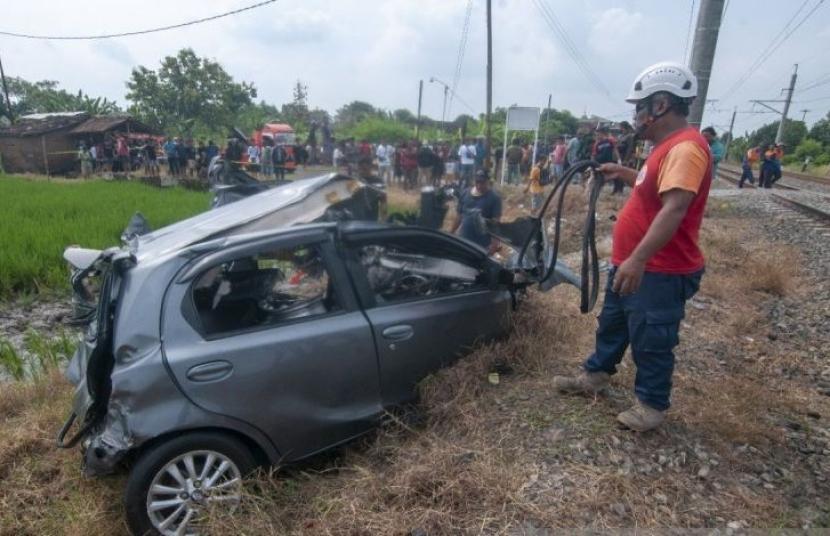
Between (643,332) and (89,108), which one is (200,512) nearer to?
(643,332)

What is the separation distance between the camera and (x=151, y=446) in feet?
7.86

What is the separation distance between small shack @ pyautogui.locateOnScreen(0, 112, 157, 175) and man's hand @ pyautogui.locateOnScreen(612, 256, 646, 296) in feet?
84.7

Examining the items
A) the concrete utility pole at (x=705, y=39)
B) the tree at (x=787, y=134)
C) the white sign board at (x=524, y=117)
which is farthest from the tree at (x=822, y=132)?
the concrete utility pole at (x=705, y=39)

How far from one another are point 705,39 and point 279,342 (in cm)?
666

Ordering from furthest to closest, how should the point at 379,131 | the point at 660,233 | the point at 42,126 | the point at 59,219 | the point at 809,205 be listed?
the point at 379,131, the point at 42,126, the point at 809,205, the point at 59,219, the point at 660,233

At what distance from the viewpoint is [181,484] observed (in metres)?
2.43

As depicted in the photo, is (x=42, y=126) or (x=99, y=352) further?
(x=42, y=126)

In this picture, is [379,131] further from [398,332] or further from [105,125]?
[398,332]

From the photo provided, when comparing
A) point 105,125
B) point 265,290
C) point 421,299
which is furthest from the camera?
point 105,125

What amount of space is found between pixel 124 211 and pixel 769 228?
1209cm

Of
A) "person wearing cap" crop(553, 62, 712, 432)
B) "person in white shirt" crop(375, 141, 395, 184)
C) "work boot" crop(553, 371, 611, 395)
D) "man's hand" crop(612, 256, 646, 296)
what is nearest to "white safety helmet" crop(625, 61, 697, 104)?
"person wearing cap" crop(553, 62, 712, 432)

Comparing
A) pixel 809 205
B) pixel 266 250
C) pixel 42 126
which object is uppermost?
pixel 42 126

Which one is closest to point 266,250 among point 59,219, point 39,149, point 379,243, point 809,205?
point 379,243

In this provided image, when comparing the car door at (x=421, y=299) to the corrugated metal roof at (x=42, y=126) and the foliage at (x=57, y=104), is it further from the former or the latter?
the foliage at (x=57, y=104)
